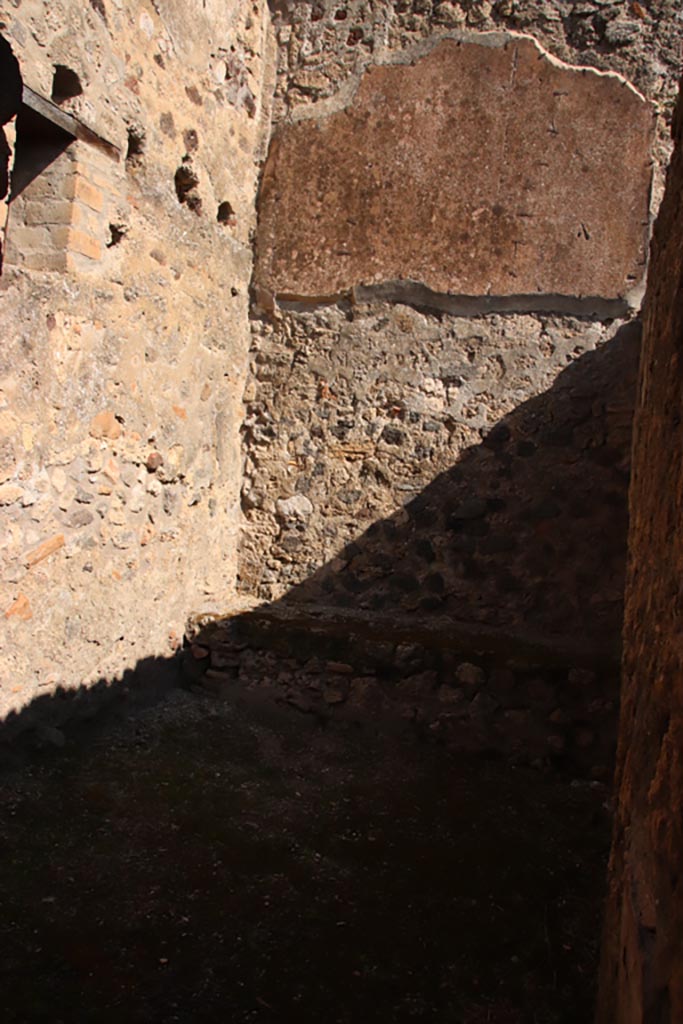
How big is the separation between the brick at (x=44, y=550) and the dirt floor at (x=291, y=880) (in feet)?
2.61

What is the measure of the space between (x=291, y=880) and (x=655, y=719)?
1.66 m

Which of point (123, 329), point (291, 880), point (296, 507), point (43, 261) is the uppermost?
point (43, 261)

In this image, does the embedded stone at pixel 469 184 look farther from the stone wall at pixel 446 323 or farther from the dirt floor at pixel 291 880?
the dirt floor at pixel 291 880

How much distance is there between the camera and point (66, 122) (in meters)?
3.31

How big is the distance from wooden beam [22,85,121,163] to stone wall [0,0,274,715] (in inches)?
0.4

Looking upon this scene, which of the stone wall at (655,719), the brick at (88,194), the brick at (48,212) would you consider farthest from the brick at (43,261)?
the stone wall at (655,719)

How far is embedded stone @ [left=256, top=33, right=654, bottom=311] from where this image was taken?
14.4 feet

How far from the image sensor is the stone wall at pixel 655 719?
4.20 feet

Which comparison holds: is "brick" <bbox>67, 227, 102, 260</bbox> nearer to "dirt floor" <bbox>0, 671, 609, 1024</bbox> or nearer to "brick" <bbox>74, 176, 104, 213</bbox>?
"brick" <bbox>74, 176, 104, 213</bbox>

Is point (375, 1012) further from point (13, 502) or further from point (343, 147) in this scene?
point (343, 147)

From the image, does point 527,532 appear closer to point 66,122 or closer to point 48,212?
point 48,212

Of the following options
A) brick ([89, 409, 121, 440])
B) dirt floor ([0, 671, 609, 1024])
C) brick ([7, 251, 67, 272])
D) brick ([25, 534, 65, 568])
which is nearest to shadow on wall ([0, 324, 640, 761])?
dirt floor ([0, 671, 609, 1024])

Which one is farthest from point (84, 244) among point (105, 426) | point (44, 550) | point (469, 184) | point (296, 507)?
point (469, 184)

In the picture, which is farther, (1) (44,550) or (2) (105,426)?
(2) (105,426)
